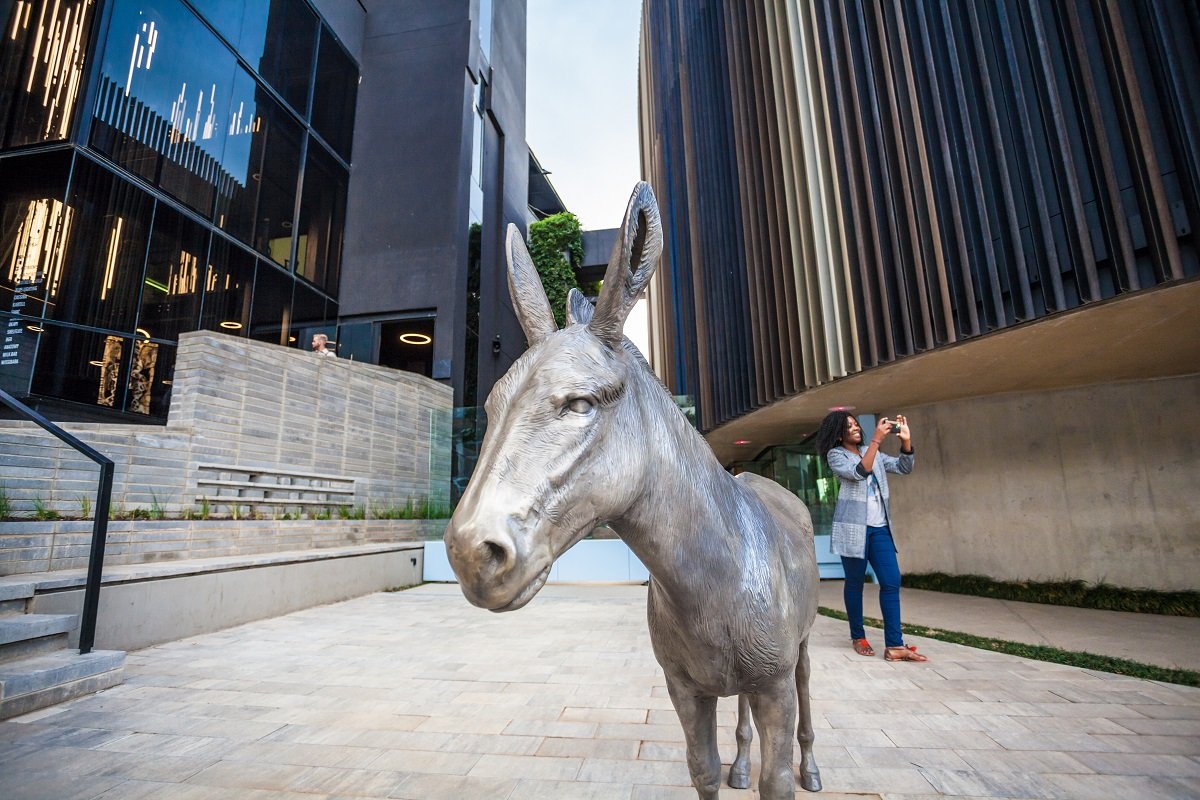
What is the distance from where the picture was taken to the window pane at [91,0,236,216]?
943 centimetres

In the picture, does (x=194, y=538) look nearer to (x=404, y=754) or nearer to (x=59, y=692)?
(x=59, y=692)

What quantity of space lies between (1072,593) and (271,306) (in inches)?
622

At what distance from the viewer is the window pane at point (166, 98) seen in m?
9.43

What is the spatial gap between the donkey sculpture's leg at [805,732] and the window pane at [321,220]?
14.6 m

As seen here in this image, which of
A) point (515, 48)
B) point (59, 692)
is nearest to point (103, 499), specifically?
point (59, 692)

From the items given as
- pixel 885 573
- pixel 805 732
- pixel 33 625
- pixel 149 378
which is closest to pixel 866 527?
pixel 885 573

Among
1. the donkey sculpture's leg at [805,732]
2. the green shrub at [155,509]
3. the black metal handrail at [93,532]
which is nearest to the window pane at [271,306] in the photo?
the green shrub at [155,509]

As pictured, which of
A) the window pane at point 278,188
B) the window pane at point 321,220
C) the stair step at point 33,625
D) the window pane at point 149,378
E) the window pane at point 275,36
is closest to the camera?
the stair step at point 33,625

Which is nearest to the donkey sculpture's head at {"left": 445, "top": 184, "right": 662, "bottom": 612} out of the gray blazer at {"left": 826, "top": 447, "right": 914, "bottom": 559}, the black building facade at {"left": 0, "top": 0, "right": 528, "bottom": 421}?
the gray blazer at {"left": 826, "top": 447, "right": 914, "bottom": 559}

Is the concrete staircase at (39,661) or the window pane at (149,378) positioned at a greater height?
the window pane at (149,378)

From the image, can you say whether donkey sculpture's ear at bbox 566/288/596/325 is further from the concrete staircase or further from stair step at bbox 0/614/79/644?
stair step at bbox 0/614/79/644

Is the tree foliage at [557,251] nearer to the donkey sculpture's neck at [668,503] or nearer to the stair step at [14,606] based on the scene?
the stair step at [14,606]

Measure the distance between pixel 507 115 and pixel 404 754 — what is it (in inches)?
794

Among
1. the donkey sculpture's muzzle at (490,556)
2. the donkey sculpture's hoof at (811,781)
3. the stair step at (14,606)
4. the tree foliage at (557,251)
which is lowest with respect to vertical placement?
the donkey sculpture's hoof at (811,781)
